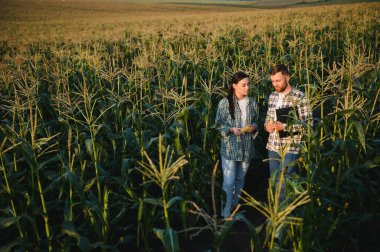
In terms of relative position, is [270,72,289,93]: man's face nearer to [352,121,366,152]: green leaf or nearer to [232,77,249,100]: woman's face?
[232,77,249,100]: woman's face

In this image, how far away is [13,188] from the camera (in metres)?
3.27

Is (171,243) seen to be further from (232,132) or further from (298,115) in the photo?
(298,115)

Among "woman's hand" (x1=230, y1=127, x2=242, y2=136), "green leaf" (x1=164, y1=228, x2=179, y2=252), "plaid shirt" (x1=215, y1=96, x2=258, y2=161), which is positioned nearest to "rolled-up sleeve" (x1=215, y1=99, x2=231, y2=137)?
"plaid shirt" (x1=215, y1=96, x2=258, y2=161)

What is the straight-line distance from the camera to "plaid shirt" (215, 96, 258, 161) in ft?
13.9

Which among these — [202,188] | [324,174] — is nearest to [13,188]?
[202,188]

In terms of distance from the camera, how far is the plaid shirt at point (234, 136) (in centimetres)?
424

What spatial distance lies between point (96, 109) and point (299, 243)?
4.65m

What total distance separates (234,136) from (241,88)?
0.64 meters

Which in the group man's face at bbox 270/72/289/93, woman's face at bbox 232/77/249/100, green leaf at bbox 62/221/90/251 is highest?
man's face at bbox 270/72/289/93

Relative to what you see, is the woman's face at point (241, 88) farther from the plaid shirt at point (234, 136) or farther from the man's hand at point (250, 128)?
the man's hand at point (250, 128)

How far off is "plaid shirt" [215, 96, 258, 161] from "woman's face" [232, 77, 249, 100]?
0.12 metres

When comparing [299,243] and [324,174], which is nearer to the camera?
[299,243]

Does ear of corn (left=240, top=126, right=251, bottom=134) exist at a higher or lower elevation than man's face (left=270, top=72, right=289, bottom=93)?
lower

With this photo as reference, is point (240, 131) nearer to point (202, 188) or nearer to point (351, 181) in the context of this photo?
point (202, 188)
